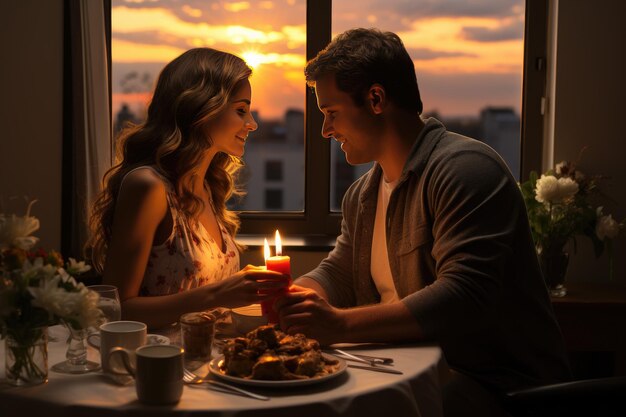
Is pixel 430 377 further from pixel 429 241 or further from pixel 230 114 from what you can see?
pixel 230 114

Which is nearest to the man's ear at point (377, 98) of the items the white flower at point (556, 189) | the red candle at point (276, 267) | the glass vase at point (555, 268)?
the red candle at point (276, 267)

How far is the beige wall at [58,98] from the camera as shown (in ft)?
11.2

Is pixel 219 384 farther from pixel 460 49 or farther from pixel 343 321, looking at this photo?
pixel 460 49

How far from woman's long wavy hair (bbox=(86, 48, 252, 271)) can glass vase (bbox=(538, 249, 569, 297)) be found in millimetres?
1517

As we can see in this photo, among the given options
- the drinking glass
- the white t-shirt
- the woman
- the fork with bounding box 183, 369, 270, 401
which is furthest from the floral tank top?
the fork with bounding box 183, 369, 270, 401

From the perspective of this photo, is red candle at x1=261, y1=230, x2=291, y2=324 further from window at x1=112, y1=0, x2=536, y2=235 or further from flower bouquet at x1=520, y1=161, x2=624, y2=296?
window at x1=112, y1=0, x2=536, y2=235

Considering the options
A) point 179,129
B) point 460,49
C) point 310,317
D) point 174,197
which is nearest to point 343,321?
point 310,317

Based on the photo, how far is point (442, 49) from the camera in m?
3.82

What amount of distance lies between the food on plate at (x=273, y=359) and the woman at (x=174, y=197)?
0.42 meters

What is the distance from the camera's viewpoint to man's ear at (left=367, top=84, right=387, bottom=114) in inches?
84.1

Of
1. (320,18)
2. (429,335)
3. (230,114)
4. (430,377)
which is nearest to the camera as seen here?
(430,377)

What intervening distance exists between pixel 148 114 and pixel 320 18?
1619 millimetres

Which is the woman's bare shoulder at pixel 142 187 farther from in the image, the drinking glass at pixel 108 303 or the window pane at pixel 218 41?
the window pane at pixel 218 41

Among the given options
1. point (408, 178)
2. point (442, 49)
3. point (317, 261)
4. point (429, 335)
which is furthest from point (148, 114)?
point (442, 49)
